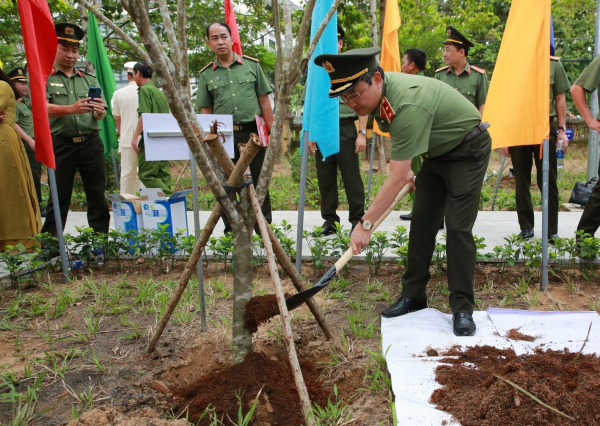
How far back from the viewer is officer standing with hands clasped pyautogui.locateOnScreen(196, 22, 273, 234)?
17.7ft

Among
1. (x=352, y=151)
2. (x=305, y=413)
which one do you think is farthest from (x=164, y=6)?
(x=352, y=151)

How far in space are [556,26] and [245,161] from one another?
63.9 feet

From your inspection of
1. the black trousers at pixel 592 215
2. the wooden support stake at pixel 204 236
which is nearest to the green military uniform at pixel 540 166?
the black trousers at pixel 592 215

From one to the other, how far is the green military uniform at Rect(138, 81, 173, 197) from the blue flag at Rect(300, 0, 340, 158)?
2.83 m

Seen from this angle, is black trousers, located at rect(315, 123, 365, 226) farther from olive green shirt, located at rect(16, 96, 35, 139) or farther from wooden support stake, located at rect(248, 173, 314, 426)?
olive green shirt, located at rect(16, 96, 35, 139)

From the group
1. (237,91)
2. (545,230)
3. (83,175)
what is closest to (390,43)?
(237,91)

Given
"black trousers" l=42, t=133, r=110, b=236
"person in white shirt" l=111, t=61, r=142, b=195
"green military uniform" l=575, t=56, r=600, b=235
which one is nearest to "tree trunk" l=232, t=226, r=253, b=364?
"black trousers" l=42, t=133, r=110, b=236

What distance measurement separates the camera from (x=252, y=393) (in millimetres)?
2623

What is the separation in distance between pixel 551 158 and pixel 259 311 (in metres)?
3.91

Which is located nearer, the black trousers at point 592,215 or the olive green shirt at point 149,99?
the black trousers at point 592,215

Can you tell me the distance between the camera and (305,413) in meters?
2.41

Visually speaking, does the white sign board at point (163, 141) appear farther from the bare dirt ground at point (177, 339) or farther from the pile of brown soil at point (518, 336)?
the pile of brown soil at point (518, 336)

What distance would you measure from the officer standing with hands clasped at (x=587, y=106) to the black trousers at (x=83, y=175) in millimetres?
4670

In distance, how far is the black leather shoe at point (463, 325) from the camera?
3402mm
